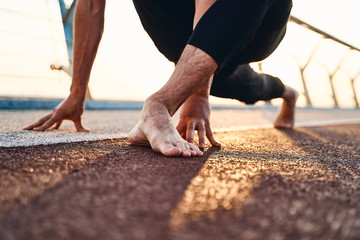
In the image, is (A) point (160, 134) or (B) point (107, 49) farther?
(B) point (107, 49)

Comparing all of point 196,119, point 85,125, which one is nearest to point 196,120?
point 196,119

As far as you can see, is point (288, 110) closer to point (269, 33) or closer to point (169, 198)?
point (269, 33)

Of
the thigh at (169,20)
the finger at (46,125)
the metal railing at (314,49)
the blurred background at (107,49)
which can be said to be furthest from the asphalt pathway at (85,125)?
the metal railing at (314,49)

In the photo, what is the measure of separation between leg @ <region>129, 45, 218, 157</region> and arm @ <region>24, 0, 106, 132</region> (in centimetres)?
37

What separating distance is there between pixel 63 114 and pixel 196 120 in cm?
44

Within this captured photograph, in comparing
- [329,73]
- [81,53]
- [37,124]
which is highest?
[81,53]

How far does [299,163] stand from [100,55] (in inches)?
117

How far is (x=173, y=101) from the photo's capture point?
718 millimetres

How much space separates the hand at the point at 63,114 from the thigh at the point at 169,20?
1.25 feet

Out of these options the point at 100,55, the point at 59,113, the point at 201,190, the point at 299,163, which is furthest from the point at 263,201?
the point at 100,55

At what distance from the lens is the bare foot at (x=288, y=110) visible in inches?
60.4

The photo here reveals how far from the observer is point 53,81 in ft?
9.20

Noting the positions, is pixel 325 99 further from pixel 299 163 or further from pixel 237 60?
pixel 299 163

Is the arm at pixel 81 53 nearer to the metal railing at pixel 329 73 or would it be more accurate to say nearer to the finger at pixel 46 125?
the finger at pixel 46 125
